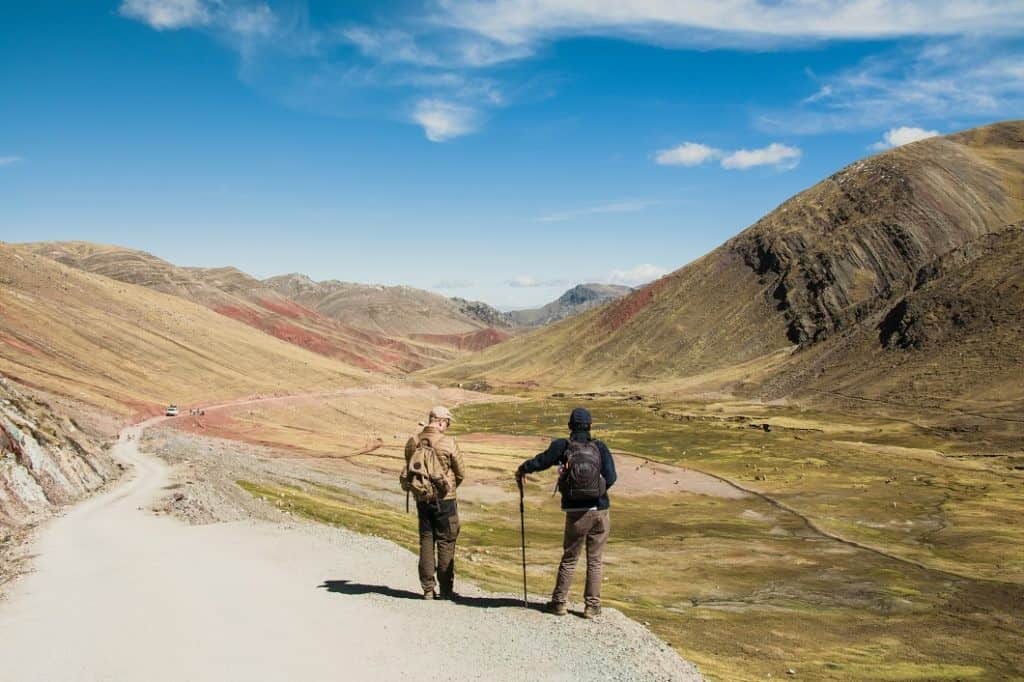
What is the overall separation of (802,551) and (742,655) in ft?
81.0

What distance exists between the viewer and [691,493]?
72.4 m

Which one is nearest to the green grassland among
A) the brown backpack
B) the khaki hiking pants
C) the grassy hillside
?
the khaki hiking pants

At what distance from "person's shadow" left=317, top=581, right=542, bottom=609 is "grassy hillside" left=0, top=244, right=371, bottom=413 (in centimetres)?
7234

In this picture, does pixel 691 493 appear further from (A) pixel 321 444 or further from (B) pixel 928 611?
(A) pixel 321 444

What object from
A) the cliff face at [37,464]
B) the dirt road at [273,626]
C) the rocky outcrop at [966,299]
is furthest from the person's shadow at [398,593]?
the rocky outcrop at [966,299]

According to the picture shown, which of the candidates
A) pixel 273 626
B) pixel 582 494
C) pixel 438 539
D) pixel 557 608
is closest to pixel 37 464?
pixel 273 626

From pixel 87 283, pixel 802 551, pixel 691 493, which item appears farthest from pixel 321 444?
pixel 87 283

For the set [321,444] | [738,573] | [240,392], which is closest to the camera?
[738,573]

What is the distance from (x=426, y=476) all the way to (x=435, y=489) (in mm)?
406

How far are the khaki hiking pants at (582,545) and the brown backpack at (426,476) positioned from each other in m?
3.13

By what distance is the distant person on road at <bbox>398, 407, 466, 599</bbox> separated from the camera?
16531 mm

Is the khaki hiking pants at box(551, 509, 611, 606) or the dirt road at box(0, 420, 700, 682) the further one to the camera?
the khaki hiking pants at box(551, 509, 611, 606)

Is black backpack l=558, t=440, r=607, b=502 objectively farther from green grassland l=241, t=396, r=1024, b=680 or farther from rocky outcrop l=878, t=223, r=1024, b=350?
rocky outcrop l=878, t=223, r=1024, b=350

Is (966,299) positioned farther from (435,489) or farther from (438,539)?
(435,489)
